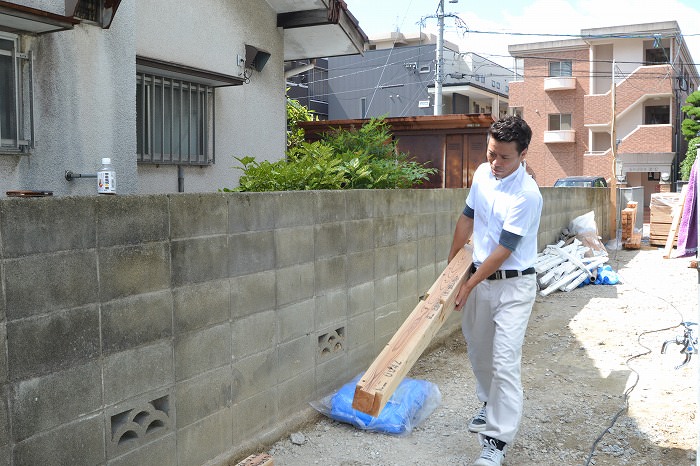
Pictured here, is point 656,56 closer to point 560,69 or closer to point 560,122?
point 560,69

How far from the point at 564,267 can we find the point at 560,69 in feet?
96.4

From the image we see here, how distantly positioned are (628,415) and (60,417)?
147 inches

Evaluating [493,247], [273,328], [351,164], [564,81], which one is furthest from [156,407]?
[564,81]

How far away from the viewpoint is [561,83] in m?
35.2

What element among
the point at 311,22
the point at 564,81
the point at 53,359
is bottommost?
the point at 53,359

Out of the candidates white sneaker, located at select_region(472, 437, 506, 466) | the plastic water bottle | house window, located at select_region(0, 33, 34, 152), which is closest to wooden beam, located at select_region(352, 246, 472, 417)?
white sneaker, located at select_region(472, 437, 506, 466)

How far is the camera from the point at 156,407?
3.16 meters

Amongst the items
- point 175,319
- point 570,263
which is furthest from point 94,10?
point 570,263

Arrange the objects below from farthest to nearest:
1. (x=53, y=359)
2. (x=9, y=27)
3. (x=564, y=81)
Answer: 1. (x=564, y=81)
2. (x=9, y=27)
3. (x=53, y=359)

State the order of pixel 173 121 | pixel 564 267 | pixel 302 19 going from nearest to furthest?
pixel 173 121 → pixel 302 19 → pixel 564 267

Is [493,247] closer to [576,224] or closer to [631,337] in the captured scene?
[631,337]

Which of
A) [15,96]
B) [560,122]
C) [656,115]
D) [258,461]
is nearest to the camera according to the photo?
[258,461]

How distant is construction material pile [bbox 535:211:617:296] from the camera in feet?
31.5

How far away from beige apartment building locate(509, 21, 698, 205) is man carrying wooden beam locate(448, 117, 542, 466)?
1164 inches
